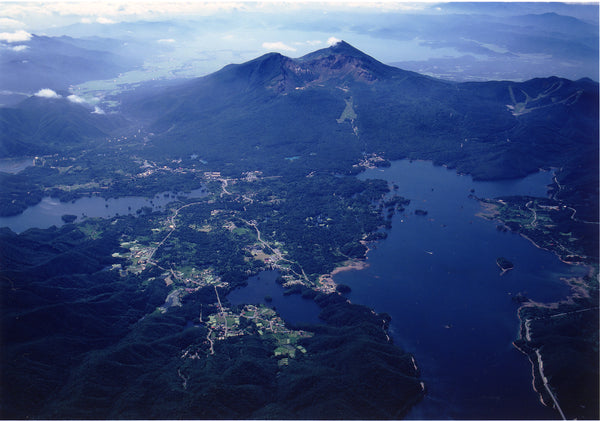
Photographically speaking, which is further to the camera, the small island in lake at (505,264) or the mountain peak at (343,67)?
the mountain peak at (343,67)

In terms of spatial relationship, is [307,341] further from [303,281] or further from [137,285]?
[137,285]

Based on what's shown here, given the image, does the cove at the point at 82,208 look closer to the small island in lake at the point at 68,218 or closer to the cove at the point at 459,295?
the small island in lake at the point at 68,218

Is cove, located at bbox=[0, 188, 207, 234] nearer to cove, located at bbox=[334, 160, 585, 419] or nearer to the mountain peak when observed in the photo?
cove, located at bbox=[334, 160, 585, 419]

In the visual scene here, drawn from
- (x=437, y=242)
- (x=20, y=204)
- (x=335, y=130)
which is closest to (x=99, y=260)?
(x=20, y=204)

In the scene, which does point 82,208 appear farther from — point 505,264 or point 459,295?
point 505,264

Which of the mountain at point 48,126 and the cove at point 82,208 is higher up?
the mountain at point 48,126

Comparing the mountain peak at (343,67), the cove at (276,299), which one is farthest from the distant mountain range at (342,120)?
the cove at (276,299)

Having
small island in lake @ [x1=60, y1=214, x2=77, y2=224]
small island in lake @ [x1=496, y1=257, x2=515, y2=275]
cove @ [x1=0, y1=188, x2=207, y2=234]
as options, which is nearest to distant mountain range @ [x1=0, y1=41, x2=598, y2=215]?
cove @ [x1=0, y1=188, x2=207, y2=234]
